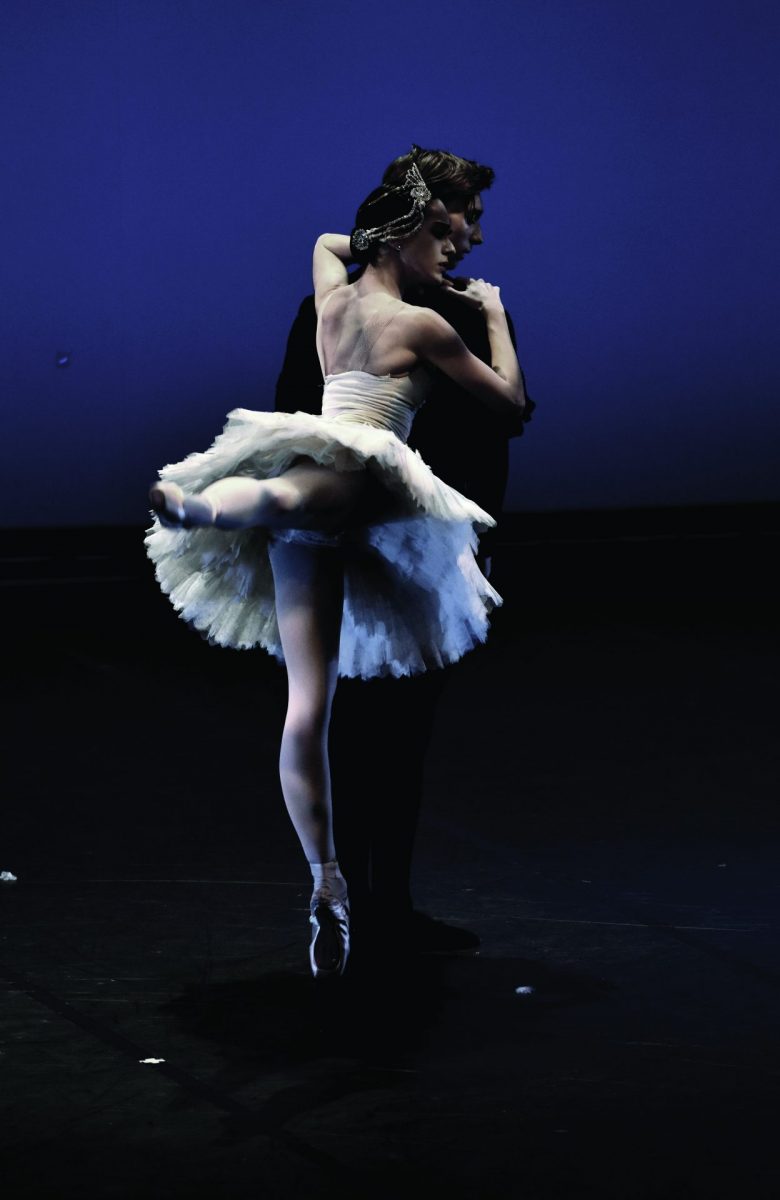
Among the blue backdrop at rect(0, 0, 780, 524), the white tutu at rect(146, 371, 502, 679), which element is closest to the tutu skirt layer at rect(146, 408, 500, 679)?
the white tutu at rect(146, 371, 502, 679)

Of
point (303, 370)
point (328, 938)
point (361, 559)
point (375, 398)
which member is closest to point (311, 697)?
point (361, 559)

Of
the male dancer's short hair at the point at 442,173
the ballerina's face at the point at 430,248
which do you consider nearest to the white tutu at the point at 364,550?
the ballerina's face at the point at 430,248

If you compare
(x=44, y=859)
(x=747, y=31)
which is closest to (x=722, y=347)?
(x=747, y=31)

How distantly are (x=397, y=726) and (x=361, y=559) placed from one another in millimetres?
347

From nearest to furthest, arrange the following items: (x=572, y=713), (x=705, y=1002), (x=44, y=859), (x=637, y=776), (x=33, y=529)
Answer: (x=705, y=1002) < (x=44, y=859) < (x=637, y=776) < (x=572, y=713) < (x=33, y=529)

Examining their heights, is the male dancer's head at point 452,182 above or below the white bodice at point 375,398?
above

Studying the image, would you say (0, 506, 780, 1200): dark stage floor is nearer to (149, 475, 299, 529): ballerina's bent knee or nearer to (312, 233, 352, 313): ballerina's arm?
(149, 475, 299, 529): ballerina's bent knee

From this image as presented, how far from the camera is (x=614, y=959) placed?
2.60m

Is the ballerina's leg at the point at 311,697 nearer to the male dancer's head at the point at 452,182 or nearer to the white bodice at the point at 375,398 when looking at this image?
the white bodice at the point at 375,398

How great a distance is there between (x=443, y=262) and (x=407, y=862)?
0.93m

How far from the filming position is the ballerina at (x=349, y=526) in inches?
92.4

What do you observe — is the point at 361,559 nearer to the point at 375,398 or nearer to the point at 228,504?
the point at 375,398

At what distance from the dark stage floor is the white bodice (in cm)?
81

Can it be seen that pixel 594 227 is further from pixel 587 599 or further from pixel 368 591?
pixel 368 591
